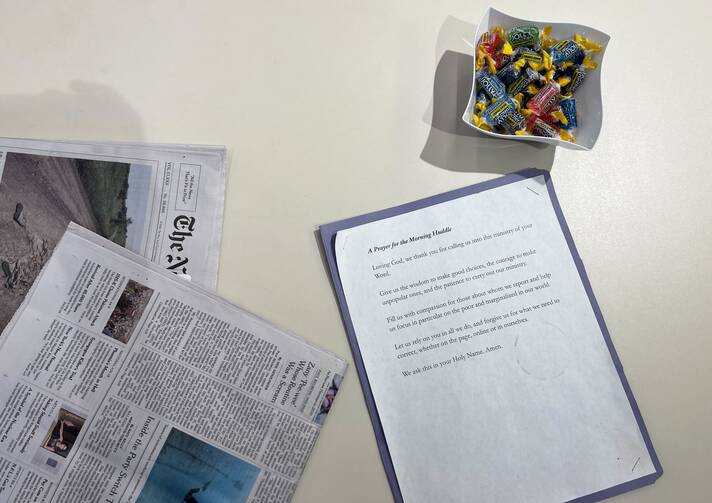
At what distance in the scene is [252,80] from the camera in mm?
570

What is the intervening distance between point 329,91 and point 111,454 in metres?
0.42

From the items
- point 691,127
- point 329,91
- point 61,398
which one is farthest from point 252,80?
point 691,127

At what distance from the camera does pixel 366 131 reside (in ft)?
1.86

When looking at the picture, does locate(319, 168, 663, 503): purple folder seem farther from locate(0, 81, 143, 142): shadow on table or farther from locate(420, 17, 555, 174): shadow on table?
locate(0, 81, 143, 142): shadow on table

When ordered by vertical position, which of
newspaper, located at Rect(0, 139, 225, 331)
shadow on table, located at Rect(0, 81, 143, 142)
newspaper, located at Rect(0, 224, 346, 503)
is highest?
shadow on table, located at Rect(0, 81, 143, 142)

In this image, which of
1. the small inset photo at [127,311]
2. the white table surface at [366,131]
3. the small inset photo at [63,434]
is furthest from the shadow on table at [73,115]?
the small inset photo at [63,434]

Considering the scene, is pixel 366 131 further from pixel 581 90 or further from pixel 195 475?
pixel 195 475

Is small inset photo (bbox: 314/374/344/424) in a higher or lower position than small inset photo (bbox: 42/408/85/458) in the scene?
higher

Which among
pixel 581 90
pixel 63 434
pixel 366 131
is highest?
pixel 581 90

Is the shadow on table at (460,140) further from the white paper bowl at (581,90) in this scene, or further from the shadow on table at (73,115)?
the shadow on table at (73,115)

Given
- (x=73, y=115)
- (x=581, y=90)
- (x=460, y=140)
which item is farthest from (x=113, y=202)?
(x=581, y=90)

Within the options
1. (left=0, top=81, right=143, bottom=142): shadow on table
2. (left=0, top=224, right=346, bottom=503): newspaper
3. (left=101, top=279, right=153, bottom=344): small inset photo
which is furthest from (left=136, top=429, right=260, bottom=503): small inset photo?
(left=0, top=81, right=143, bottom=142): shadow on table

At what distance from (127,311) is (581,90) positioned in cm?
50

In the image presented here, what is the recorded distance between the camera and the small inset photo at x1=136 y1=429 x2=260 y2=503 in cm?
52
